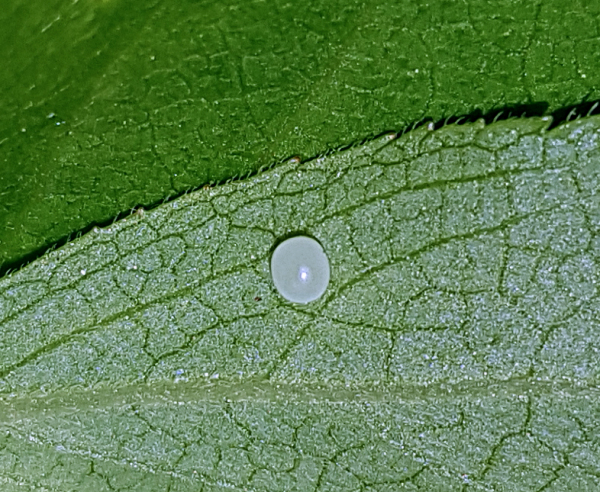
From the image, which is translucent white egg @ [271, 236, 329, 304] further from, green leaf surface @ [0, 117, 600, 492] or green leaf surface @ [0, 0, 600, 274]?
green leaf surface @ [0, 0, 600, 274]

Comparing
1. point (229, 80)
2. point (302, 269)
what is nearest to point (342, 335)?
point (302, 269)

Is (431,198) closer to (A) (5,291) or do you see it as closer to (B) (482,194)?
(B) (482,194)

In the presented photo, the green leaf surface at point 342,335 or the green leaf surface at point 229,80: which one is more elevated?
the green leaf surface at point 229,80

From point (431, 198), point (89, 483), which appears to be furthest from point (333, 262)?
point (89, 483)

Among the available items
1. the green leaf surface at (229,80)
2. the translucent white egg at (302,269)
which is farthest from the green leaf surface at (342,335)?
the green leaf surface at (229,80)

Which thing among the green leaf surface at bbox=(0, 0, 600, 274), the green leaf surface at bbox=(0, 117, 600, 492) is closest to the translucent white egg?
the green leaf surface at bbox=(0, 117, 600, 492)

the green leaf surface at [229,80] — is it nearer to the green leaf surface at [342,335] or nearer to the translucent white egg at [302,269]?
the green leaf surface at [342,335]
